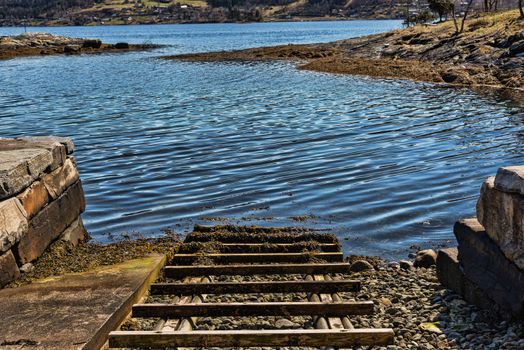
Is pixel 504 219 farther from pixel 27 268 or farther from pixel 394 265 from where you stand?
pixel 27 268

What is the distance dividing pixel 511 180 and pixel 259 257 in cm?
436

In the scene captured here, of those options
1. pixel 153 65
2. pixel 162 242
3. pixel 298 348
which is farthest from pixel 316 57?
pixel 298 348

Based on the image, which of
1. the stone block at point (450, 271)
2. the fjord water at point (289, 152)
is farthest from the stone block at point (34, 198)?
the stone block at point (450, 271)

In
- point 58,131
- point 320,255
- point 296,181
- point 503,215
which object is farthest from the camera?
point 58,131

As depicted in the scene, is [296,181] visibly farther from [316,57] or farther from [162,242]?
[316,57]

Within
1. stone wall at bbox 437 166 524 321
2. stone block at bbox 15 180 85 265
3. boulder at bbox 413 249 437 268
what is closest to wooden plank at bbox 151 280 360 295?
stone wall at bbox 437 166 524 321

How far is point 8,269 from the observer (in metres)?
7.91

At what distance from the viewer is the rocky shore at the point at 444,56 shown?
3700 centimetres

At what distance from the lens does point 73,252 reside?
9961 mm

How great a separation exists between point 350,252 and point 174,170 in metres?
7.65

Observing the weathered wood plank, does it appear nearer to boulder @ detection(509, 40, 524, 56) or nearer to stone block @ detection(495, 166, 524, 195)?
stone block @ detection(495, 166, 524, 195)

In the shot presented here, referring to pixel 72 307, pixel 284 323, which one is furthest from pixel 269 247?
pixel 72 307

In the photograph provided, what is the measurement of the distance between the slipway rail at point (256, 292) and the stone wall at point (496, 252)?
1334mm

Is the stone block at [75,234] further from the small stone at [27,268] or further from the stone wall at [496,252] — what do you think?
the stone wall at [496,252]
